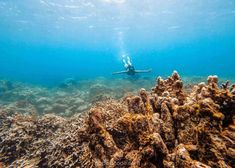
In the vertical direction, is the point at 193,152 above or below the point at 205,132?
below

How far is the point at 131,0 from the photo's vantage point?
3281cm

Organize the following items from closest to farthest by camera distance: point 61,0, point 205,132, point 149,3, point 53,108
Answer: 1. point 205,132
2. point 53,108
3. point 61,0
4. point 149,3

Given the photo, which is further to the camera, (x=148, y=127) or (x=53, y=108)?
(x=53, y=108)

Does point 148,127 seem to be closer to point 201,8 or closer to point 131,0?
point 131,0

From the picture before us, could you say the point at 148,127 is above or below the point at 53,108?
below

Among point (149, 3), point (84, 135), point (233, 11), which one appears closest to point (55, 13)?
point (149, 3)

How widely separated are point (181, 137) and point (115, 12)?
128 feet

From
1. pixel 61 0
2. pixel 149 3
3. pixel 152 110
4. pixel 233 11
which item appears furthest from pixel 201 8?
pixel 152 110

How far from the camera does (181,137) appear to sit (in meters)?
2.60

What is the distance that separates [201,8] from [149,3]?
10.9 meters

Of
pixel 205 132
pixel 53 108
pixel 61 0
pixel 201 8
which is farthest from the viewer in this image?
pixel 201 8

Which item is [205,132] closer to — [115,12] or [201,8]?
[115,12]

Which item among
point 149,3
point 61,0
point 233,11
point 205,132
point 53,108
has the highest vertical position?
point 233,11

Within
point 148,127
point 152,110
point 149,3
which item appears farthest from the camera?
point 149,3
